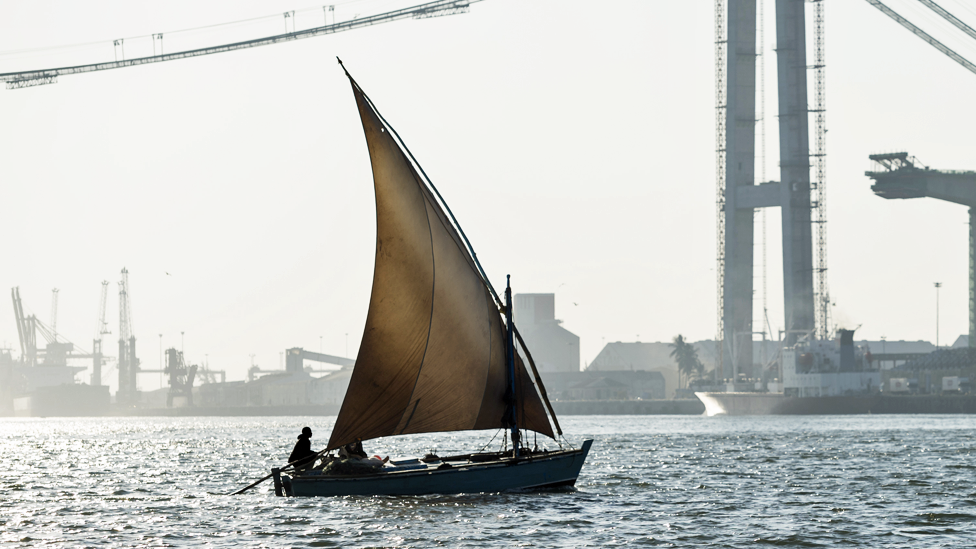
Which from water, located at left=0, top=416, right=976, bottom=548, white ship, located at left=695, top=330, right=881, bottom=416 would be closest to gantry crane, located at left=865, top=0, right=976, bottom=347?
white ship, located at left=695, top=330, right=881, bottom=416

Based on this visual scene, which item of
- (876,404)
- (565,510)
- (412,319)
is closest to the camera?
(565,510)

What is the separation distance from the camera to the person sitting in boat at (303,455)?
35975 mm

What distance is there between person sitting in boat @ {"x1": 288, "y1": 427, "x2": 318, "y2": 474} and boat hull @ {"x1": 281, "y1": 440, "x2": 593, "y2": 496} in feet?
1.84

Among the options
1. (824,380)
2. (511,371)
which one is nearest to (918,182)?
(824,380)

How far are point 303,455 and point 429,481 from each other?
413cm

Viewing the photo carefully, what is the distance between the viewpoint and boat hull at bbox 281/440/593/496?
3466 centimetres

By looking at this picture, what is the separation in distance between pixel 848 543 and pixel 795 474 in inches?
823

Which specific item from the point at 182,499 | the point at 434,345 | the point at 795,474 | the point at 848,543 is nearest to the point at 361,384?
the point at 434,345

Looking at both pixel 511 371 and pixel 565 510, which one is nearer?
pixel 565 510

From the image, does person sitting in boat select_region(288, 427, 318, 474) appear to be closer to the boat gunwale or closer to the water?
the boat gunwale

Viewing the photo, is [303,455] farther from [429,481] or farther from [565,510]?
[565,510]

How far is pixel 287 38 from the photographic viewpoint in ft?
548

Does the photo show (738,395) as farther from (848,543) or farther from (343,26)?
(848,543)

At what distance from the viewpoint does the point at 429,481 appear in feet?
114
